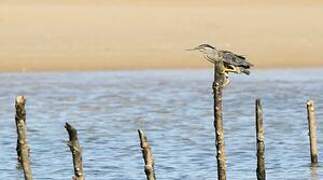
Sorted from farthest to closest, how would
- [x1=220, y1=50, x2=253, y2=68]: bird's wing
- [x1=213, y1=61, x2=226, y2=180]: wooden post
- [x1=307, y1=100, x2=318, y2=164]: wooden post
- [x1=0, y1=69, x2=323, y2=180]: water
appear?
[x1=0, y1=69, x2=323, y2=180]: water < [x1=307, y1=100, x2=318, y2=164]: wooden post < [x1=220, y1=50, x2=253, y2=68]: bird's wing < [x1=213, y1=61, x2=226, y2=180]: wooden post

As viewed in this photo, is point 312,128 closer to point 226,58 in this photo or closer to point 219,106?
point 226,58

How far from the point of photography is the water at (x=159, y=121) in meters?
16.1

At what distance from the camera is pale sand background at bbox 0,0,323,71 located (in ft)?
101

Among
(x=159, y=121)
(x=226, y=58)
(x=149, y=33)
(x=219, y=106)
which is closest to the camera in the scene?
(x=219, y=106)

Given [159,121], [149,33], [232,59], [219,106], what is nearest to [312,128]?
[232,59]

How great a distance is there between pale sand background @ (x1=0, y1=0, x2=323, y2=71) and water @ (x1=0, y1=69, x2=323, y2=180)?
4.35ft

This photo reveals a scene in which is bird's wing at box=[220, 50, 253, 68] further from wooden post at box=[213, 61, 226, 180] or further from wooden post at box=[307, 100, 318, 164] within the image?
wooden post at box=[307, 100, 318, 164]

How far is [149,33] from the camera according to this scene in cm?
3347

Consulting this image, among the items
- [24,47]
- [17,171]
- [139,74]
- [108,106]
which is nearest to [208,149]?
[17,171]

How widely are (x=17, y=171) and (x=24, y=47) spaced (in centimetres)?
1606

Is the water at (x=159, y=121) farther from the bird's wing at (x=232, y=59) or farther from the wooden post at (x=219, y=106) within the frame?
the bird's wing at (x=232, y=59)

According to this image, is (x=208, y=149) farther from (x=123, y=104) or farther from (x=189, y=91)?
(x=189, y=91)

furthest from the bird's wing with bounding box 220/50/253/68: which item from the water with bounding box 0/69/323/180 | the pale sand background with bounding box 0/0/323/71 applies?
the pale sand background with bounding box 0/0/323/71

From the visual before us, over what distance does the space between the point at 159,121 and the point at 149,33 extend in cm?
1218
